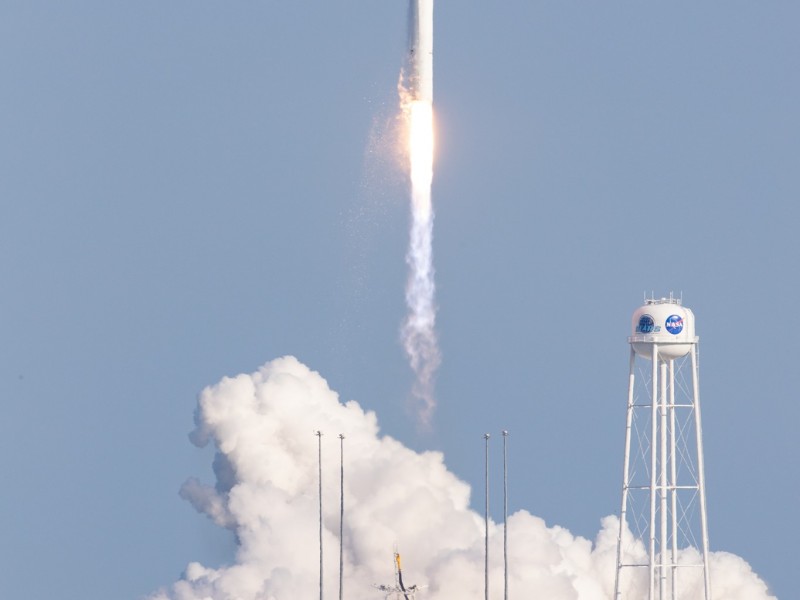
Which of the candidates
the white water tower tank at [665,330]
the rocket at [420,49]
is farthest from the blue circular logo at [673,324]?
the rocket at [420,49]

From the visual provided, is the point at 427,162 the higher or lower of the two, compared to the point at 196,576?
higher

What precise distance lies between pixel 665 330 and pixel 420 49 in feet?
49.5

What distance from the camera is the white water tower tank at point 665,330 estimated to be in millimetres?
146625

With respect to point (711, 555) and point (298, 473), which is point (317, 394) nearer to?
point (298, 473)

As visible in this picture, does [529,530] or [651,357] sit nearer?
[651,357]

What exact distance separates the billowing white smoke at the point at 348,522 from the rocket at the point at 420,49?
18.9 m

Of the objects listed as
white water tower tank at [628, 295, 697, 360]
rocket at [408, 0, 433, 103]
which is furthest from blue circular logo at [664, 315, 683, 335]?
rocket at [408, 0, 433, 103]

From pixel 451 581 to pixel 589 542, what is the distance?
11126 millimetres

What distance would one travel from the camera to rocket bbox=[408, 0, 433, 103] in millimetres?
147625

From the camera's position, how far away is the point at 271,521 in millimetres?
158375

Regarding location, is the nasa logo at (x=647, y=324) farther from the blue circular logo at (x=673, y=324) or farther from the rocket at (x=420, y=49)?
the rocket at (x=420, y=49)

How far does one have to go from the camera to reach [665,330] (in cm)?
14662

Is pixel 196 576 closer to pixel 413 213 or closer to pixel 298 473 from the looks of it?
pixel 298 473

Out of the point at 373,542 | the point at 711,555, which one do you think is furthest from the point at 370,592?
the point at 711,555
